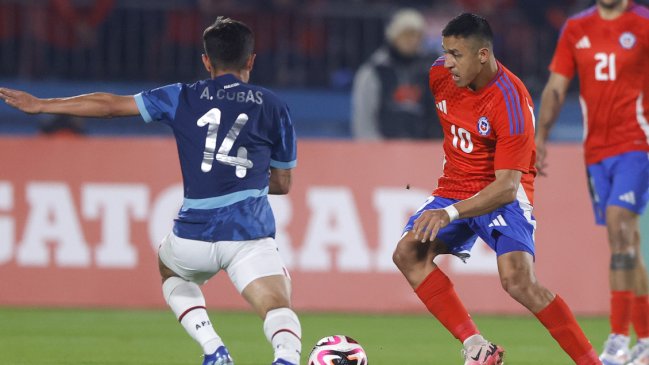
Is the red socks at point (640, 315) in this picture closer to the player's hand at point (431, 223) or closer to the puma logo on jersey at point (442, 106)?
the puma logo on jersey at point (442, 106)

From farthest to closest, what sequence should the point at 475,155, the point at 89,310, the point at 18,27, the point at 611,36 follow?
the point at 18,27, the point at 89,310, the point at 611,36, the point at 475,155

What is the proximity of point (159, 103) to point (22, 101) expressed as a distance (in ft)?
2.14

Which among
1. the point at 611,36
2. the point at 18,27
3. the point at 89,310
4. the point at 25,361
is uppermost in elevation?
the point at 611,36

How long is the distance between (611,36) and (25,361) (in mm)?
4072

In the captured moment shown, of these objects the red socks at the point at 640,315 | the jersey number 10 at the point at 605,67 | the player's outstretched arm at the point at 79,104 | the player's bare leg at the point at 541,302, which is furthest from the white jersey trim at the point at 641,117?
the player's outstretched arm at the point at 79,104

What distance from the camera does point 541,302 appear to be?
6348 mm

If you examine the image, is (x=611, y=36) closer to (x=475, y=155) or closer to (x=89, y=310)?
(x=475, y=155)

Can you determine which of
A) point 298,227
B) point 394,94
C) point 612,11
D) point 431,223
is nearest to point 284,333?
point 431,223

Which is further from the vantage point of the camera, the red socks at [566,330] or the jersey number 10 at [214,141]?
the red socks at [566,330]

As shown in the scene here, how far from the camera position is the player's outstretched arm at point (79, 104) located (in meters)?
5.92

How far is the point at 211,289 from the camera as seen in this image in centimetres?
1061

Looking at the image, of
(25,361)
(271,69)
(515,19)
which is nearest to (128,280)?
(25,361)

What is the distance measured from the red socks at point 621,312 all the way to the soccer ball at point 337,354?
171 centimetres

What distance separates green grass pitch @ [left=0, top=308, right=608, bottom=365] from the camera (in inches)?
300
